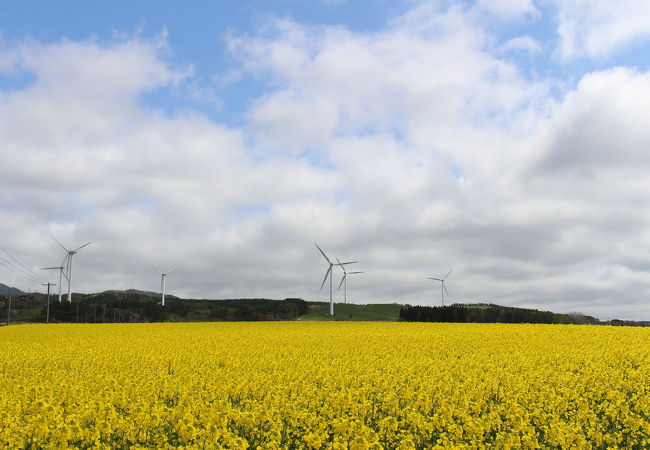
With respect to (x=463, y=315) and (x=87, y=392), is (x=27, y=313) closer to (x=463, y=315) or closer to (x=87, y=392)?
(x=463, y=315)

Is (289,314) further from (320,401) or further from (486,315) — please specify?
(320,401)

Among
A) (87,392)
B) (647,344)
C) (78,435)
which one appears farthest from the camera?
(647,344)

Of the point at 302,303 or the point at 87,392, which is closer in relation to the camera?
the point at 87,392

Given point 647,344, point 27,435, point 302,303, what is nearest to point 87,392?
point 27,435

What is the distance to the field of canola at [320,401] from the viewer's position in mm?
13789

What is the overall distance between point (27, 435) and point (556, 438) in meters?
12.6

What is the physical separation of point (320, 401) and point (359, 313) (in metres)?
120

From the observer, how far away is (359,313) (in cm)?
13662

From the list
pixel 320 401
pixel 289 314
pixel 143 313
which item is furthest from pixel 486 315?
pixel 320 401

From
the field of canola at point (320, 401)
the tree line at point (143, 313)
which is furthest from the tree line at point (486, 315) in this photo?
the field of canola at point (320, 401)

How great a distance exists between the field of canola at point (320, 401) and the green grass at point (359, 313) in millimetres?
88094

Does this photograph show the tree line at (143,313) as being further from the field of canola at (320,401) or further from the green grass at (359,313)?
the field of canola at (320,401)

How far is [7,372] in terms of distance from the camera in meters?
27.2

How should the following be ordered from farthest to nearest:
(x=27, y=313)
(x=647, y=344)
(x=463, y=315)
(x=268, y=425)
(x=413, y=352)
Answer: (x=27, y=313) → (x=463, y=315) → (x=647, y=344) → (x=413, y=352) → (x=268, y=425)
